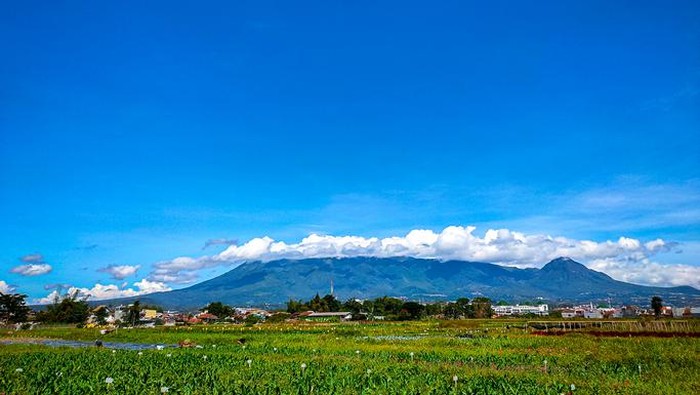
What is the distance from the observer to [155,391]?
12.4 meters

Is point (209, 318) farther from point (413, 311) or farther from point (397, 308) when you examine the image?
point (413, 311)

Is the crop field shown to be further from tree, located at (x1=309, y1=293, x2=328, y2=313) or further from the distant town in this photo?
tree, located at (x1=309, y1=293, x2=328, y2=313)

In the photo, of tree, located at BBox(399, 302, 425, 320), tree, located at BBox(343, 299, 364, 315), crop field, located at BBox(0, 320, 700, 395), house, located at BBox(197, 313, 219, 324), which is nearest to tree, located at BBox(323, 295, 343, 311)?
tree, located at BBox(343, 299, 364, 315)

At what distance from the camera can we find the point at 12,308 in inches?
3095

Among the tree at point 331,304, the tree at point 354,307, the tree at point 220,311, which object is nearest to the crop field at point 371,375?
the tree at point 354,307

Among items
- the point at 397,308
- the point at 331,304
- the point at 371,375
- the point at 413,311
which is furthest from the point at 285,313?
the point at 371,375

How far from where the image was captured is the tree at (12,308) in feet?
257

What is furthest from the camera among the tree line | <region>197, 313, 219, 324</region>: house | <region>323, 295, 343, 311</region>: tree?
<region>323, 295, 343, 311</region>: tree

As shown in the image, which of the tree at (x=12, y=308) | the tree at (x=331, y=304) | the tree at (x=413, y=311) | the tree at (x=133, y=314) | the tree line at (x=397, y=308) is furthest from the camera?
the tree at (x=331, y=304)

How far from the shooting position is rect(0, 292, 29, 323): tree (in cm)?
7825

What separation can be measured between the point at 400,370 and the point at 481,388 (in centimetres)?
446

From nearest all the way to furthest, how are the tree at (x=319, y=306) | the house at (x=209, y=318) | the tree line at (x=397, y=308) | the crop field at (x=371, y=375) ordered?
1. the crop field at (x=371, y=375)
2. the tree line at (x=397, y=308)
3. the house at (x=209, y=318)
4. the tree at (x=319, y=306)

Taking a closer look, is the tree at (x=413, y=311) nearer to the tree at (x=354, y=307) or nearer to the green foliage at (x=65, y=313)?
the tree at (x=354, y=307)

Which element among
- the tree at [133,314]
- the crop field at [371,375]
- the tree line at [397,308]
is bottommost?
the tree line at [397,308]
